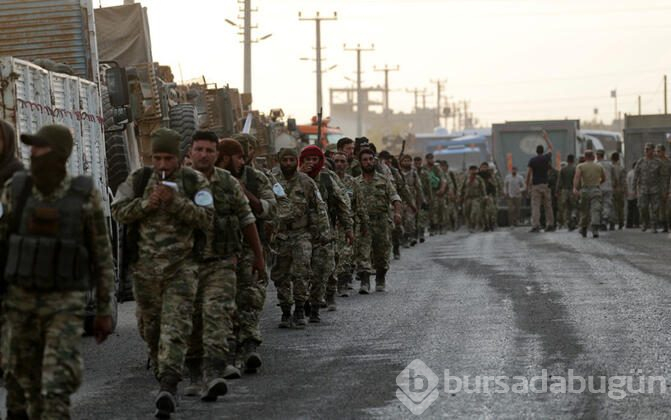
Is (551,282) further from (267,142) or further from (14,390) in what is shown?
(267,142)

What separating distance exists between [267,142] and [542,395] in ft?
72.4

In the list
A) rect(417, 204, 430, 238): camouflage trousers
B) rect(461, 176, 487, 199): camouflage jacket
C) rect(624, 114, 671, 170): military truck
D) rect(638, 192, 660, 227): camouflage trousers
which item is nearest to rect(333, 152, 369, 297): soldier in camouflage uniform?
rect(417, 204, 430, 238): camouflage trousers

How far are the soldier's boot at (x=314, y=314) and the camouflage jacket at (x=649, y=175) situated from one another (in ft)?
59.2

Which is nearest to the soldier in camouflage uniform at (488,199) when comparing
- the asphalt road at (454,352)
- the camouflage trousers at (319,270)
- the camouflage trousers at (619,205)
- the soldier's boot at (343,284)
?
the camouflage trousers at (619,205)

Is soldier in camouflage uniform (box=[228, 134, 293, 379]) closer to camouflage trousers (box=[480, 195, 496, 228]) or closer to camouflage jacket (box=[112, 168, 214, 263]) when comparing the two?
camouflage jacket (box=[112, 168, 214, 263])

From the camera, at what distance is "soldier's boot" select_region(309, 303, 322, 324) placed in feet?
46.8

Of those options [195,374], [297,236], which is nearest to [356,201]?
[297,236]

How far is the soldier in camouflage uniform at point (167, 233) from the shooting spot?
8.91 metres

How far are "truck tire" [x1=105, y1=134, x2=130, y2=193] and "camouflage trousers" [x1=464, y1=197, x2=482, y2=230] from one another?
69.5ft

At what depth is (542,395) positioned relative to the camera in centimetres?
915

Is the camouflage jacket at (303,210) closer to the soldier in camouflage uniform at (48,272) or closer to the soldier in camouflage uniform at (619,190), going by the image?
the soldier in camouflage uniform at (48,272)

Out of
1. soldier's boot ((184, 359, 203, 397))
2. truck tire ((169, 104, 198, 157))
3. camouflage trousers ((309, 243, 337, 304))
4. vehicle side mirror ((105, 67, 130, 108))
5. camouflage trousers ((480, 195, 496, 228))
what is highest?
vehicle side mirror ((105, 67, 130, 108))

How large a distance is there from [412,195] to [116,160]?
12.2m

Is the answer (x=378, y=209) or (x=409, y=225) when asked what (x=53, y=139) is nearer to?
(x=378, y=209)
